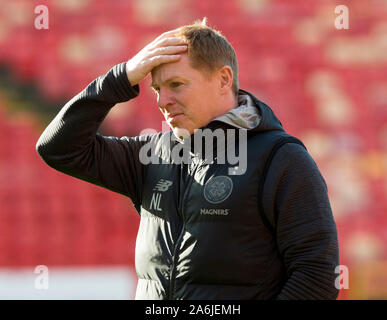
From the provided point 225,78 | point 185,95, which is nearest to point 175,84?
point 185,95

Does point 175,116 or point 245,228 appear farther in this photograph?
point 175,116

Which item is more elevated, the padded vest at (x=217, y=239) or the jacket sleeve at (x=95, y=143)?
the jacket sleeve at (x=95, y=143)

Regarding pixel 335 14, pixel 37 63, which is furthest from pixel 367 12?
pixel 37 63

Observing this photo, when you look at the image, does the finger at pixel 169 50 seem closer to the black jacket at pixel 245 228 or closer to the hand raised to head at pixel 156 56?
the hand raised to head at pixel 156 56

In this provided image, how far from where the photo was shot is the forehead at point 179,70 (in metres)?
1.60

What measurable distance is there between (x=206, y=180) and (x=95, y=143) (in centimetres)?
38

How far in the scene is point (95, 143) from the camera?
173 cm

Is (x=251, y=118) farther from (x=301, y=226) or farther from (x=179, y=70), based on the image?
(x=301, y=226)

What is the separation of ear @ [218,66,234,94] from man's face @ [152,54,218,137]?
0.08 ft

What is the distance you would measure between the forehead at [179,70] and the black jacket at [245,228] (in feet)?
0.47

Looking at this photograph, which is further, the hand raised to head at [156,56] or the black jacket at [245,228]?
the hand raised to head at [156,56]

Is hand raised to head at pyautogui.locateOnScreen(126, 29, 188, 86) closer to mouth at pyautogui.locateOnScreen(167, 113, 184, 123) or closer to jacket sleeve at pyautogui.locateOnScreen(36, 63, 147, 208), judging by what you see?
jacket sleeve at pyautogui.locateOnScreen(36, 63, 147, 208)

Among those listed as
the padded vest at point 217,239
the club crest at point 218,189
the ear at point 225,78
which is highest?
the ear at point 225,78

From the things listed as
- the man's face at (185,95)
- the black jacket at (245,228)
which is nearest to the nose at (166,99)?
the man's face at (185,95)
